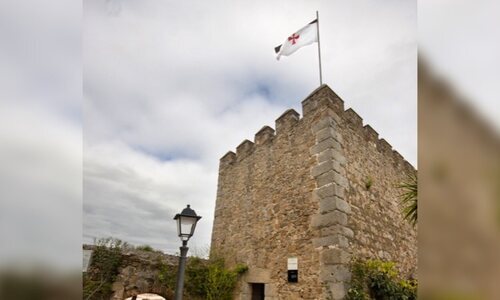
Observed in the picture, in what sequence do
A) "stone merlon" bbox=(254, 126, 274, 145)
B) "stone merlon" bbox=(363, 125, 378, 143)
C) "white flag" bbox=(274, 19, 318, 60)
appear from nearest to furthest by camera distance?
"stone merlon" bbox=(363, 125, 378, 143), "white flag" bbox=(274, 19, 318, 60), "stone merlon" bbox=(254, 126, 274, 145)

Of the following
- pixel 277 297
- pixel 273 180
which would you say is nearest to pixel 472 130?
pixel 277 297

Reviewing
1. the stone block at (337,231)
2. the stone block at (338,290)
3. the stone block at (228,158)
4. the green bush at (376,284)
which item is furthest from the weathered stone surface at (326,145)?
the stone block at (228,158)

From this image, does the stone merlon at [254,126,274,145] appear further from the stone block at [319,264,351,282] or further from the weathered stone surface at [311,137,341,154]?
the stone block at [319,264,351,282]

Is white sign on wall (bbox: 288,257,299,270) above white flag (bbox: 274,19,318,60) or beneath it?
beneath

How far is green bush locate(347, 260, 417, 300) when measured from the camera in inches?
223

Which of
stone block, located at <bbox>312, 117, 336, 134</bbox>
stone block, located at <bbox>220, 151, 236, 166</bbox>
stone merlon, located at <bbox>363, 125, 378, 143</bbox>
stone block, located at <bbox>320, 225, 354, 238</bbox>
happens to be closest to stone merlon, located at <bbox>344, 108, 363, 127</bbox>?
stone merlon, located at <bbox>363, 125, 378, 143</bbox>

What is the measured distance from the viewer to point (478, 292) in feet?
1.65

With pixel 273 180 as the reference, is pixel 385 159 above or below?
above

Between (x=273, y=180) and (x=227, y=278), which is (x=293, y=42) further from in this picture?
(x=227, y=278)

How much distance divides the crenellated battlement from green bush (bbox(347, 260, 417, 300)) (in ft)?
9.88

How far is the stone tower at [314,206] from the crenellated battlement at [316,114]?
0.03 meters

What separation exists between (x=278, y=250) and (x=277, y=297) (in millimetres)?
929

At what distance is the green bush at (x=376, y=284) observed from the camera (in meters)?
5.68

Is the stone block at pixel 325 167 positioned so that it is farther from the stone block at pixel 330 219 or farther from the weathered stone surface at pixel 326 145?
the stone block at pixel 330 219
